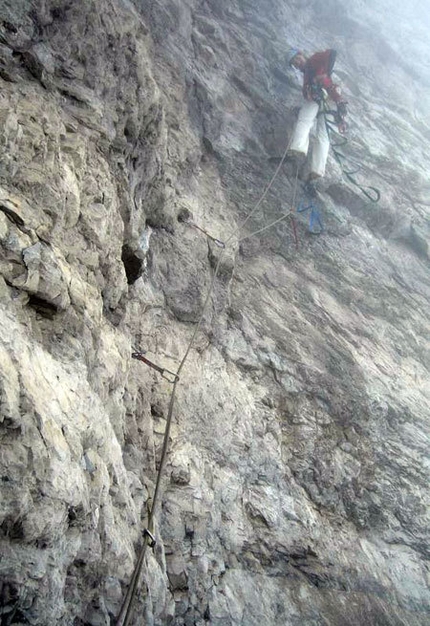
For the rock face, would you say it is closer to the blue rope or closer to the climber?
the blue rope

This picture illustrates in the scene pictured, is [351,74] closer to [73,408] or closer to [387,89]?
[387,89]

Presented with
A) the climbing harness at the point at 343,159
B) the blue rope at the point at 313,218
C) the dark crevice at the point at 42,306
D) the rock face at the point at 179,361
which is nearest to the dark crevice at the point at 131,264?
the rock face at the point at 179,361

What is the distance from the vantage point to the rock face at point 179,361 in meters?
2.29

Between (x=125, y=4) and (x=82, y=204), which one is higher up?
(x=125, y=4)

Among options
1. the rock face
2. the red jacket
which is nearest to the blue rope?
the rock face

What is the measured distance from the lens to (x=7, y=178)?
2734 millimetres

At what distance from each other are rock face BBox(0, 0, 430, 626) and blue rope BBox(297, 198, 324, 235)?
0.40ft

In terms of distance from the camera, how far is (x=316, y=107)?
27.5 ft

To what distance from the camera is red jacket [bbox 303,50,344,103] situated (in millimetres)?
8469

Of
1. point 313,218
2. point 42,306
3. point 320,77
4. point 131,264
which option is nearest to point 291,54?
point 320,77

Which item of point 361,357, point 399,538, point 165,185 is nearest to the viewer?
point 399,538

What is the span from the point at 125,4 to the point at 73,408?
4682 mm

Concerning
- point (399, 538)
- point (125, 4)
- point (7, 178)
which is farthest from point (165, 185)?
point (399, 538)

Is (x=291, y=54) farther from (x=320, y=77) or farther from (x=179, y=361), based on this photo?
(x=179, y=361)
